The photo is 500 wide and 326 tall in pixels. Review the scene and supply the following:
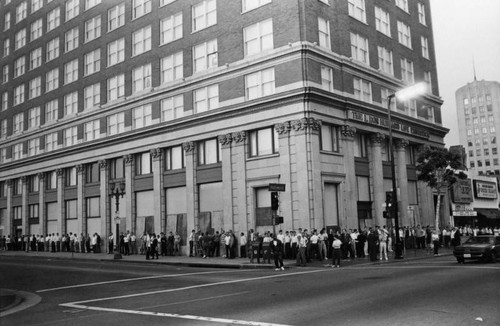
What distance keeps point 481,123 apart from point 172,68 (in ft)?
452

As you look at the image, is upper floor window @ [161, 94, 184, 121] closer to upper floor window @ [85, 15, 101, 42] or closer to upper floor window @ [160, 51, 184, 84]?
upper floor window @ [160, 51, 184, 84]

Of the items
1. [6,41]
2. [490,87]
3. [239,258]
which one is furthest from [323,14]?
[490,87]

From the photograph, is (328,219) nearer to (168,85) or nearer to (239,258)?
(239,258)

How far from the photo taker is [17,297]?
17.4m

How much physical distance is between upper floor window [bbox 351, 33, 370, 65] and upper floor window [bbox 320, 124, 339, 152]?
7274 mm

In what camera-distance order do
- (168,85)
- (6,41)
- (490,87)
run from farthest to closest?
(490,87)
(6,41)
(168,85)

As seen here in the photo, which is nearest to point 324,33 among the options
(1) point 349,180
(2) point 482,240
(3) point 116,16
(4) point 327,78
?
(4) point 327,78

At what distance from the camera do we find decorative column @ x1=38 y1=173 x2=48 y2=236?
54719mm

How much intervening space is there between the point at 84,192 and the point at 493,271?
3967cm

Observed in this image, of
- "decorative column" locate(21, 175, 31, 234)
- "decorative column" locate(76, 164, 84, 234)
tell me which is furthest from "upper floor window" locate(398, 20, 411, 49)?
"decorative column" locate(21, 175, 31, 234)

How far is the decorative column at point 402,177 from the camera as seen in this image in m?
→ 42.4

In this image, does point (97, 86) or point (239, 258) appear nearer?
point (239, 258)

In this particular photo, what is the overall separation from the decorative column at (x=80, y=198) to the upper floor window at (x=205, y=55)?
17532mm

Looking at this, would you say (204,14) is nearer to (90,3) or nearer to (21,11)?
(90,3)
